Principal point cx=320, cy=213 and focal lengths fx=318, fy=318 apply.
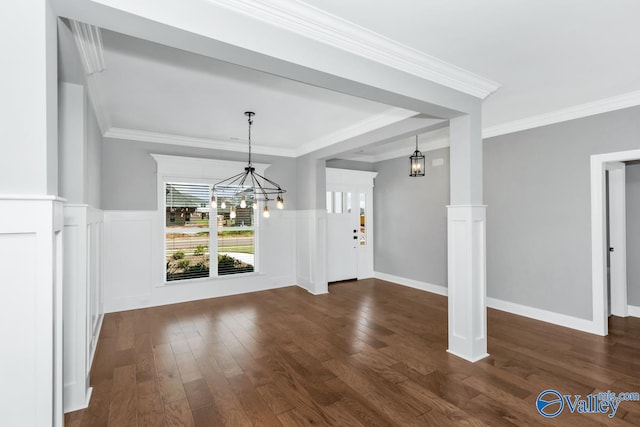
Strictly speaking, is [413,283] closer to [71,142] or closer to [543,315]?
[543,315]

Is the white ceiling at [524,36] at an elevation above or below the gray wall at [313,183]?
above

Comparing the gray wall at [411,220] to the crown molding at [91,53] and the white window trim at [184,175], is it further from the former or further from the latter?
the crown molding at [91,53]

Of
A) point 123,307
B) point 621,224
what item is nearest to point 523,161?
point 621,224

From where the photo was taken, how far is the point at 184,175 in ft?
17.2

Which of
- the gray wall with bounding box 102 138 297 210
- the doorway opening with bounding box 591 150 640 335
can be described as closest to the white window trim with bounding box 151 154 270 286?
the gray wall with bounding box 102 138 297 210

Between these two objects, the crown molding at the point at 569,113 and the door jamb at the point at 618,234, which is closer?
the crown molding at the point at 569,113

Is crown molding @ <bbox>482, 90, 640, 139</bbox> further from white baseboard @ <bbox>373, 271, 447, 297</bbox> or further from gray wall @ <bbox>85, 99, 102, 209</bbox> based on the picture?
gray wall @ <bbox>85, 99, 102, 209</bbox>

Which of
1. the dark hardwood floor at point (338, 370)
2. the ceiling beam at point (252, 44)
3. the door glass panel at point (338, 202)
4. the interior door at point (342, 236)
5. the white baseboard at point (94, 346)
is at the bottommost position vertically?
the dark hardwood floor at point (338, 370)

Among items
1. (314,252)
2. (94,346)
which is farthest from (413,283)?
(94,346)

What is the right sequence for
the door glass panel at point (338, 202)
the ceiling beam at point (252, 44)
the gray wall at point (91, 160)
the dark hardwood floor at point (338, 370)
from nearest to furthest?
1. the ceiling beam at point (252, 44)
2. the dark hardwood floor at point (338, 370)
3. the gray wall at point (91, 160)
4. the door glass panel at point (338, 202)

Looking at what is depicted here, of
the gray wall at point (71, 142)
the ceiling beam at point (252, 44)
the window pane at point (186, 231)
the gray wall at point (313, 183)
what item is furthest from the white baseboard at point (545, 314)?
the gray wall at point (71, 142)

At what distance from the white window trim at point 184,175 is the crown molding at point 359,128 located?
111 cm

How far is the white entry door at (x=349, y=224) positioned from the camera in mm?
6652

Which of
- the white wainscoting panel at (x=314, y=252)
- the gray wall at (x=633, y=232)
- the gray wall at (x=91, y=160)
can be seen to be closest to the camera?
the gray wall at (x=91, y=160)
